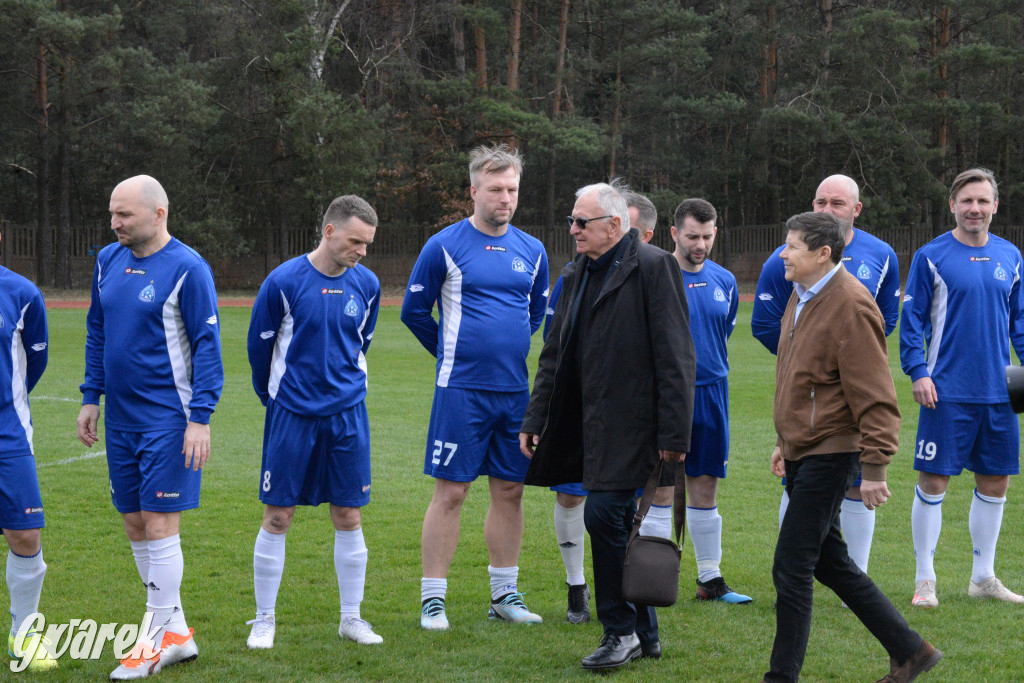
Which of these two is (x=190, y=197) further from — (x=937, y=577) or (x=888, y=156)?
(x=937, y=577)

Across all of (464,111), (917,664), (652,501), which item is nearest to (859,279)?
(652,501)

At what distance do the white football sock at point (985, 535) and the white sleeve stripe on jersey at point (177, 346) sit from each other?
4379 mm

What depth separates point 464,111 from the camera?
37688mm

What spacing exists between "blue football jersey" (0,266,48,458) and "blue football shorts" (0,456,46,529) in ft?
0.17

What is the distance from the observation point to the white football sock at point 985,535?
5.85 metres

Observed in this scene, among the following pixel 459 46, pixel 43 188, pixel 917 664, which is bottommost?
pixel 917 664

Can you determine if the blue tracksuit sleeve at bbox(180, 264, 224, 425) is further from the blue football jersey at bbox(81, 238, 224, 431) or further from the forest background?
the forest background

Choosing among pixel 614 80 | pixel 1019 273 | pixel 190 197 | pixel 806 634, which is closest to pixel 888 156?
pixel 614 80

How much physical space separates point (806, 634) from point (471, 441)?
194 centimetres

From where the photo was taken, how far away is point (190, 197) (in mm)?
35688

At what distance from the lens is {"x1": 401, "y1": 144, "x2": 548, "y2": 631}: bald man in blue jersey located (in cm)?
539

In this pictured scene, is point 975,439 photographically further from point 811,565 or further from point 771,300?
point 811,565

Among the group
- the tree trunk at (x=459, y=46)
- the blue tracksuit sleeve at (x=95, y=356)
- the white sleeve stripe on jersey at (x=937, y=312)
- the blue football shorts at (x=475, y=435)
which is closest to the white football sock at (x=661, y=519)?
the blue football shorts at (x=475, y=435)

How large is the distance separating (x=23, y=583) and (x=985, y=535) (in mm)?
5061
